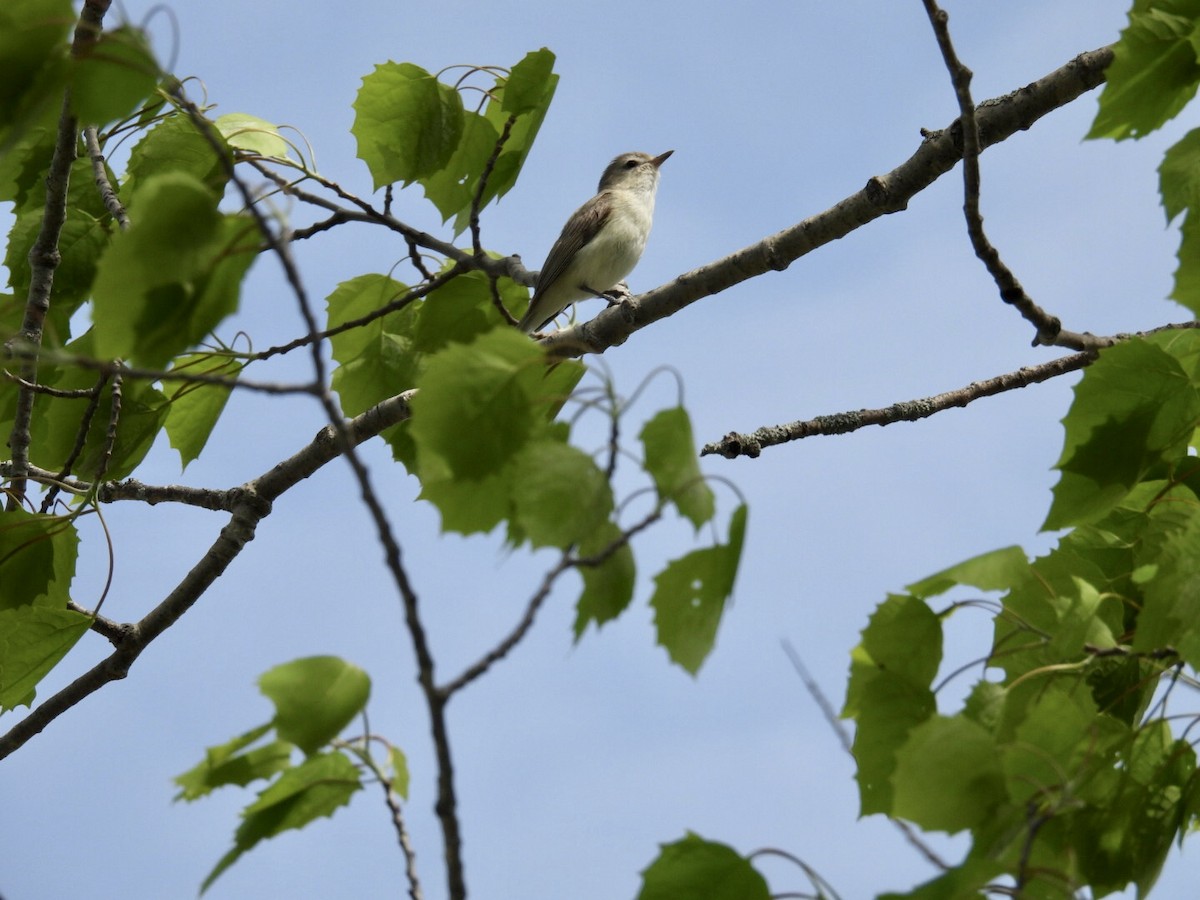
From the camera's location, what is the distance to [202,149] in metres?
3.63

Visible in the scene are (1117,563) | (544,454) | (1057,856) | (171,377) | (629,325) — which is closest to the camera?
(171,377)

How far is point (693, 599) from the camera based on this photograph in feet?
6.13

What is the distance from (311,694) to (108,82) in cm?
115

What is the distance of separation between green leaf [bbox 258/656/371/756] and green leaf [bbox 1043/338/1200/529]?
1593mm

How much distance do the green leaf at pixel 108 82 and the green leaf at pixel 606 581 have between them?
106 cm

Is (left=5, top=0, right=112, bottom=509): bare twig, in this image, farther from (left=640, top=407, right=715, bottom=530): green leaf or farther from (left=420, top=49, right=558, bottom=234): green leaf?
(left=640, top=407, right=715, bottom=530): green leaf

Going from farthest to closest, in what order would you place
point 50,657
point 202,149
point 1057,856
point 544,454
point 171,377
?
point 202,149
point 50,657
point 1057,856
point 544,454
point 171,377

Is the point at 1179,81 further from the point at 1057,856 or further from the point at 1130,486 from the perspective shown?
the point at 1057,856

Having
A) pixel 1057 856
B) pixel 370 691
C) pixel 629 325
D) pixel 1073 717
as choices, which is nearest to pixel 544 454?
pixel 370 691

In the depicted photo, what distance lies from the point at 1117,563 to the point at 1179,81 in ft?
3.68

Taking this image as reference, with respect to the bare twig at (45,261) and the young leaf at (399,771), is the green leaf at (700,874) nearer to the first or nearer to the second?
the young leaf at (399,771)

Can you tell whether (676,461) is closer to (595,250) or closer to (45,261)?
(45,261)

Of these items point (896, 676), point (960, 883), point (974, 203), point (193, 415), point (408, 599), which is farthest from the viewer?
point (193, 415)

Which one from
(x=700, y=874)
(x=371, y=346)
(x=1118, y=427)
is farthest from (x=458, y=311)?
(x=700, y=874)
